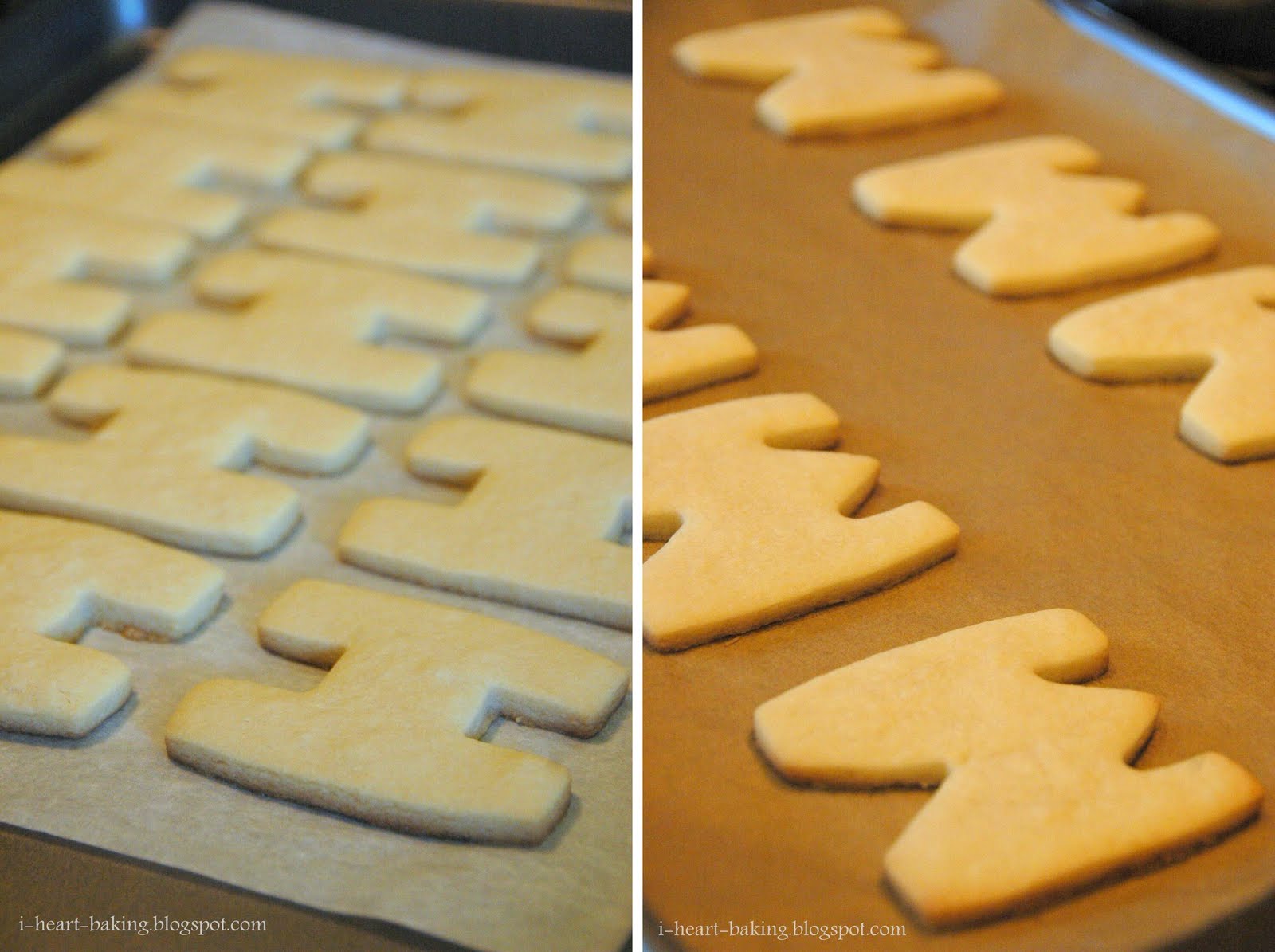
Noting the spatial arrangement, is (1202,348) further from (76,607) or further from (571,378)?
(76,607)

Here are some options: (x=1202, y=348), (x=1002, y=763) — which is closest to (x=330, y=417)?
(x=1002, y=763)

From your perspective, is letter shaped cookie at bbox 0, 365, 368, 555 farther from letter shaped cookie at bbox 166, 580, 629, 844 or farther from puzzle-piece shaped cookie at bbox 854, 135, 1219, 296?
puzzle-piece shaped cookie at bbox 854, 135, 1219, 296

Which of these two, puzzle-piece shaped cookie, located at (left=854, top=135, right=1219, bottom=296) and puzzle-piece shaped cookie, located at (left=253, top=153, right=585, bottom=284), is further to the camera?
puzzle-piece shaped cookie, located at (left=253, top=153, right=585, bottom=284)

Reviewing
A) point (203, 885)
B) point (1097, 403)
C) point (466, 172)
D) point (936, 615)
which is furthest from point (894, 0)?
point (203, 885)

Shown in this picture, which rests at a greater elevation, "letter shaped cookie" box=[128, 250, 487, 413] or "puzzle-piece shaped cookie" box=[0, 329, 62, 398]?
"letter shaped cookie" box=[128, 250, 487, 413]

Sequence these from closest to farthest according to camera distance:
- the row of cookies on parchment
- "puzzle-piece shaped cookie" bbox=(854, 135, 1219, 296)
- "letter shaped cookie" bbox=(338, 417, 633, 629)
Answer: the row of cookies on parchment < "letter shaped cookie" bbox=(338, 417, 633, 629) < "puzzle-piece shaped cookie" bbox=(854, 135, 1219, 296)

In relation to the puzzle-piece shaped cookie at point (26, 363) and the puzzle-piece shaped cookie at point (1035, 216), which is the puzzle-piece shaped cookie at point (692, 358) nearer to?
the puzzle-piece shaped cookie at point (1035, 216)

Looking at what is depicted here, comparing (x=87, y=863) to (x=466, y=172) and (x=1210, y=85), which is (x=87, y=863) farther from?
(x=1210, y=85)

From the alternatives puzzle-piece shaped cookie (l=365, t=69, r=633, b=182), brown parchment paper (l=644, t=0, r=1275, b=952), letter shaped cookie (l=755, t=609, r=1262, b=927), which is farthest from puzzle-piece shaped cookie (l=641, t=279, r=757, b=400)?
puzzle-piece shaped cookie (l=365, t=69, r=633, b=182)
